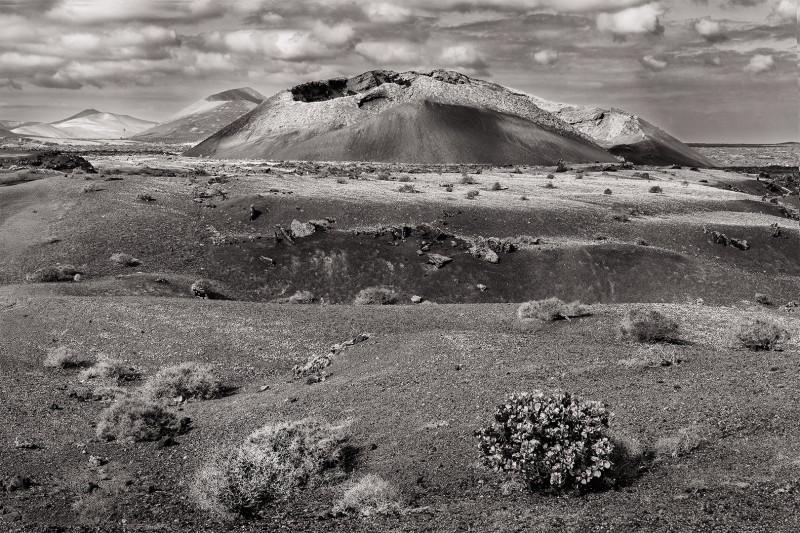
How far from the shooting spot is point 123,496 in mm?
9227

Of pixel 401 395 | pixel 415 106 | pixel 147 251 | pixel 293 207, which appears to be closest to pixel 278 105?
pixel 415 106

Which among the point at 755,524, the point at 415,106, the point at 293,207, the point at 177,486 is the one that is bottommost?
the point at 177,486

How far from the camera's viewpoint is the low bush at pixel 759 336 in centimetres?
1408

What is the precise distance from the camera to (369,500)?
849cm

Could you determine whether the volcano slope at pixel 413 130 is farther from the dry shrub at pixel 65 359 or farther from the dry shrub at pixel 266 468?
the dry shrub at pixel 266 468

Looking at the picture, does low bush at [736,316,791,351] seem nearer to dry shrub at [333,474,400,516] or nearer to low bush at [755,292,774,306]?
dry shrub at [333,474,400,516]

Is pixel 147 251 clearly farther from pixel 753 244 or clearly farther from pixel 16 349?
pixel 753 244

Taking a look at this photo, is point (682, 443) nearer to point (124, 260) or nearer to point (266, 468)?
point (266, 468)

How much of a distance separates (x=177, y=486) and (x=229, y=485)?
153cm

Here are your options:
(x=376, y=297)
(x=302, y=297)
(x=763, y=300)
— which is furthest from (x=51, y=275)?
(x=763, y=300)

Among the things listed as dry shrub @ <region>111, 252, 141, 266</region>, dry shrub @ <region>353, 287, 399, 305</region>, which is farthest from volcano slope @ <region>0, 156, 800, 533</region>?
dry shrub @ <region>353, 287, 399, 305</region>

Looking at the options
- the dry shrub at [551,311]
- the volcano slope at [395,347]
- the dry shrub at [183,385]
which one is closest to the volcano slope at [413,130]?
the volcano slope at [395,347]

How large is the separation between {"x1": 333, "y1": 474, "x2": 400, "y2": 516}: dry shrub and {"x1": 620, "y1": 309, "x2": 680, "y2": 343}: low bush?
843cm

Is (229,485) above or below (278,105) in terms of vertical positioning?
below
